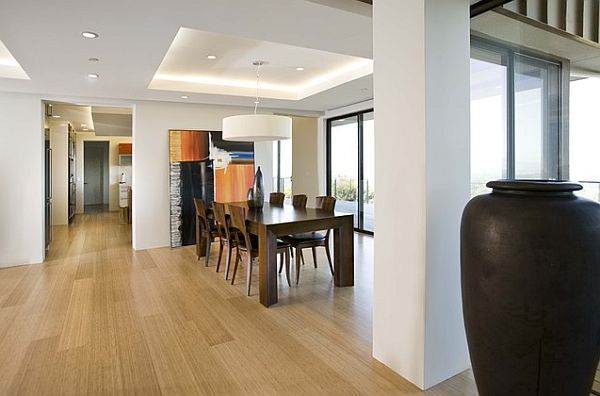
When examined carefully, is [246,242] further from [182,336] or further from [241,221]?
[182,336]

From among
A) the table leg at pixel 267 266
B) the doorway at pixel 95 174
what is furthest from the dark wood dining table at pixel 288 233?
the doorway at pixel 95 174

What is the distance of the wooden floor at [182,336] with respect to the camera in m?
2.20

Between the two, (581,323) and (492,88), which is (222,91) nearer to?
(492,88)

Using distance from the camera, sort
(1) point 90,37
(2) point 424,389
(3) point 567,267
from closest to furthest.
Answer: (3) point 567,267 → (2) point 424,389 → (1) point 90,37

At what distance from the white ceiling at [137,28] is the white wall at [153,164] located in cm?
159

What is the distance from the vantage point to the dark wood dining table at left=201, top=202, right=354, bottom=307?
353 cm

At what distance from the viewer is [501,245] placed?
5.26ft

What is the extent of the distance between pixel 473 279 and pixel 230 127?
3.58 metres

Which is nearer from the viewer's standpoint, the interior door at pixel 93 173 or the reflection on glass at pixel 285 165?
the reflection on glass at pixel 285 165

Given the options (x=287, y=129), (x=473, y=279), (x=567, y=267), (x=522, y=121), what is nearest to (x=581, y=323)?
(x=567, y=267)

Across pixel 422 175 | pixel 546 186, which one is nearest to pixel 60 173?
pixel 422 175

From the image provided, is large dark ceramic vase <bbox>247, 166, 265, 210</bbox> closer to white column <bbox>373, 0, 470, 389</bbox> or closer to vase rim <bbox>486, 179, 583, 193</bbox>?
white column <bbox>373, 0, 470, 389</bbox>

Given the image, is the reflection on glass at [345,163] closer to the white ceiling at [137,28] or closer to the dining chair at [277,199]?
A: the dining chair at [277,199]

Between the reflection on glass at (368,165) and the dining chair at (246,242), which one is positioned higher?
the reflection on glass at (368,165)
